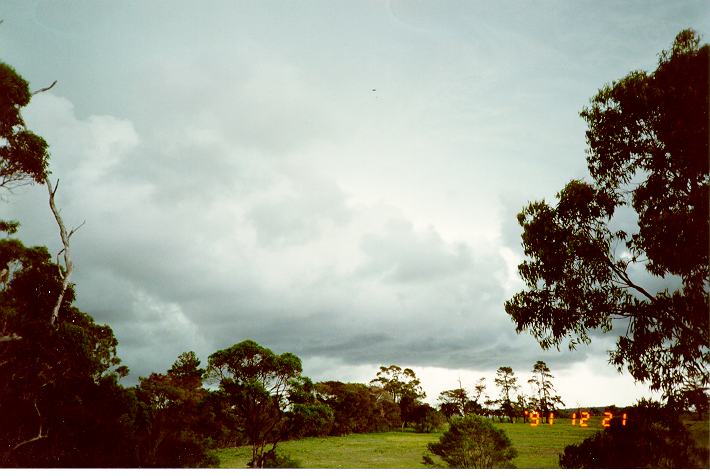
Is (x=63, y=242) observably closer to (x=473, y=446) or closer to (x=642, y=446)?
(x=473, y=446)

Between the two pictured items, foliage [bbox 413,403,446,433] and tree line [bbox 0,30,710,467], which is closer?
tree line [bbox 0,30,710,467]

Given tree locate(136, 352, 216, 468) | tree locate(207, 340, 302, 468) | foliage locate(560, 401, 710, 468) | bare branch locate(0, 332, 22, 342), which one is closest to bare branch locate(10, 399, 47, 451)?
bare branch locate(0, 332, 22, 342)

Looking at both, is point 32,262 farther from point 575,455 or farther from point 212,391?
point 575,455

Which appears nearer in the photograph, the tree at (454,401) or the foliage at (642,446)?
the foliage at (642,446)

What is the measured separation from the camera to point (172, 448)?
9.13 m

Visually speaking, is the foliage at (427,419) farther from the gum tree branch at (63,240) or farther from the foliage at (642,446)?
the gum tree branch at (63,240)

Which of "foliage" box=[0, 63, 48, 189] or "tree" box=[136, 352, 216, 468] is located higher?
"foliage" box=[0, 63, 48, 189]

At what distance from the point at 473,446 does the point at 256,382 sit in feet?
16.9

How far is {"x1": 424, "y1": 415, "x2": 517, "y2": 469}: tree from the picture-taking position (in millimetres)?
8656

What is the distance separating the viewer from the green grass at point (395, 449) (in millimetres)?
8109

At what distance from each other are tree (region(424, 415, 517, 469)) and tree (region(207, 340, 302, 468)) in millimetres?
3576

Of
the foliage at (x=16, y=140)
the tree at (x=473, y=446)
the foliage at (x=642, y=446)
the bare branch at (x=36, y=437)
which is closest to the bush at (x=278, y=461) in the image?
the tree at (x=473, y=446)

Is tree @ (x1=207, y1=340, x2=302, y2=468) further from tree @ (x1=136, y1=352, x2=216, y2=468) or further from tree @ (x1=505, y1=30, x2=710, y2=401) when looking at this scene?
tree @ (x1=505, y1=30, x2=710, y2=401)

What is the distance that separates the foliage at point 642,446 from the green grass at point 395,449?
1.20ft
